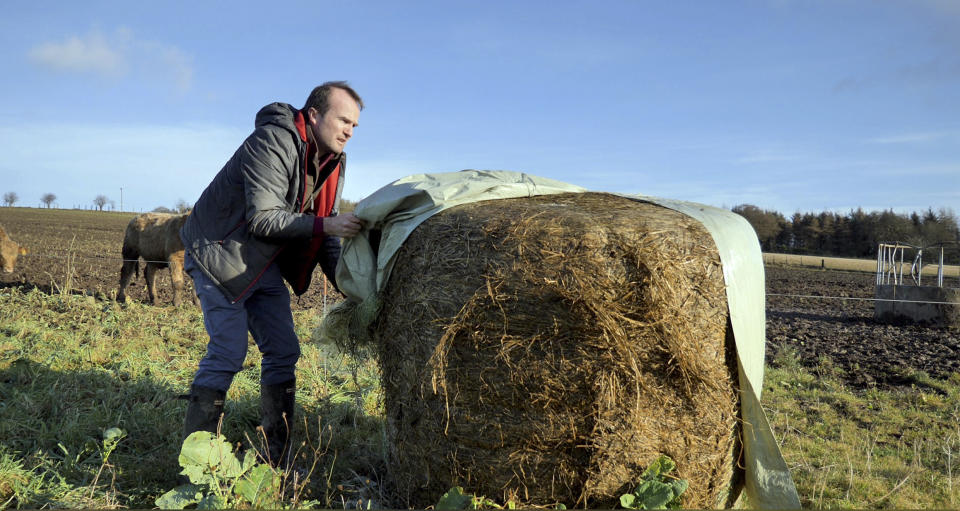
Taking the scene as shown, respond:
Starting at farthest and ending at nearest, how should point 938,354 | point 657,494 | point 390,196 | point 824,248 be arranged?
point 824,248, point 938,354, point 390,196, point 657,494

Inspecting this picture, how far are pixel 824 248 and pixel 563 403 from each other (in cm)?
5096

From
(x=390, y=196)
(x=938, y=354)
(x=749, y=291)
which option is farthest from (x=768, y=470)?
(x=938, y=354)

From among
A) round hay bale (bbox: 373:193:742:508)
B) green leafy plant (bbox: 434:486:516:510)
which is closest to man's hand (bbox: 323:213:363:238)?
round hay bale (bbox: 373:193:742:508)

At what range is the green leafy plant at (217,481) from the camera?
2709 mm

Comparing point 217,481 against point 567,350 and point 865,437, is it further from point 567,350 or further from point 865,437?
point 865,437

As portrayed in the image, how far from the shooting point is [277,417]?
3.70 metres

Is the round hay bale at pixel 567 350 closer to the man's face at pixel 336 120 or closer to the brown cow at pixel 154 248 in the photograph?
the man's face at pixel 336 120

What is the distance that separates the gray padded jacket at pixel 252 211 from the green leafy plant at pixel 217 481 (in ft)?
2.59

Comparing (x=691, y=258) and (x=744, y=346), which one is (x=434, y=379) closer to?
(x=691, y=258)

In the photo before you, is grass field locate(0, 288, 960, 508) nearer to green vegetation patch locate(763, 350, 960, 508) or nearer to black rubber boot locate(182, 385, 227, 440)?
green vegetation patch locate(763, 350, 960, 508)

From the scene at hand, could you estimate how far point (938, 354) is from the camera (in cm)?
858

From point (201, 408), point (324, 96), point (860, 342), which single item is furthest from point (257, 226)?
point (860, 342)

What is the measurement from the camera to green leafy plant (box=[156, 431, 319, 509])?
8.89 feet

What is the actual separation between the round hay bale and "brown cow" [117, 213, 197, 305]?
9.71m
